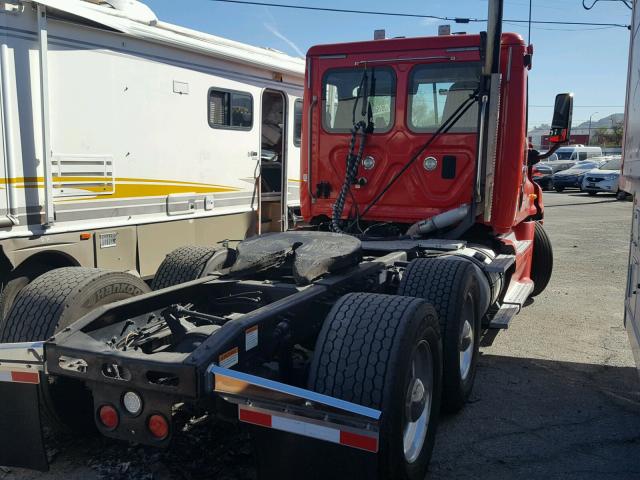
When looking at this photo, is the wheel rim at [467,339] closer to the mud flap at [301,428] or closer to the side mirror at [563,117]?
the mud flap at [301,428]

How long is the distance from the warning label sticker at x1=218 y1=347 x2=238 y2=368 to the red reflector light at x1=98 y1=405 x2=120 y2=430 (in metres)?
0.50

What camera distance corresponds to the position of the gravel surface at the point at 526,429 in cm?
339

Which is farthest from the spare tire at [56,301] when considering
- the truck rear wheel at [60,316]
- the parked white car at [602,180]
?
the parked white car at [602,180]

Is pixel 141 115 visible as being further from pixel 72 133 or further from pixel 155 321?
pixel 155 321

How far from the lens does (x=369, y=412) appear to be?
7.97 ft

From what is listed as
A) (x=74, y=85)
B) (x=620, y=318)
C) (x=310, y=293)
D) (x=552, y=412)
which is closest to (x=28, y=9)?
(x=74, y=85)

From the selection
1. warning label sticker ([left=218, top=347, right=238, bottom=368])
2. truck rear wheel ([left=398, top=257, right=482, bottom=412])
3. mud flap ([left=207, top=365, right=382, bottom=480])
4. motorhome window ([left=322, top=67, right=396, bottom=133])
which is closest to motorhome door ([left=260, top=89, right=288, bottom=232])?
motorhome window ([left=322, top=67, right=396, bottom=133])

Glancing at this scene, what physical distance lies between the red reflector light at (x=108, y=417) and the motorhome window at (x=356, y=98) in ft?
12.8

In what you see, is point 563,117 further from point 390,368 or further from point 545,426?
point 390,368

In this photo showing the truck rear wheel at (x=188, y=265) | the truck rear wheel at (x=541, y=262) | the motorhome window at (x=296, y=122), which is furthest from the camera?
the motorhome window at (x=296, y=122)

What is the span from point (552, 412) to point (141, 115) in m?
4.86

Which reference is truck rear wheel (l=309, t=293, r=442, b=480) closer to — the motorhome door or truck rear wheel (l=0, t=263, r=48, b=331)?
truck rear wheel (l=0, t=263, r=48, b=331)

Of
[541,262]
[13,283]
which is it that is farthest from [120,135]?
[541,262]

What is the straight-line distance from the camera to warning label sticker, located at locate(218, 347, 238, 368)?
269 cm
